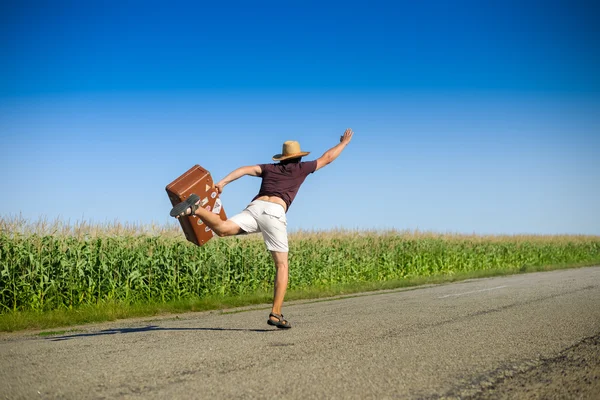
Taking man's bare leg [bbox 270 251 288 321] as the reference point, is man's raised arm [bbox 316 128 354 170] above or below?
above

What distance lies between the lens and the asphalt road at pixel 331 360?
4.66 meters

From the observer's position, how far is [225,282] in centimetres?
1770

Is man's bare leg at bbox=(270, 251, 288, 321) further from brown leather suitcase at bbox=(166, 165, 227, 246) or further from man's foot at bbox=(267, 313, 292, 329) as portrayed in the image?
brown leather suitcase at bbox=(166, 165, 227, 246)

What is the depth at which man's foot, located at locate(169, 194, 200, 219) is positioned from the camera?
7.20 m

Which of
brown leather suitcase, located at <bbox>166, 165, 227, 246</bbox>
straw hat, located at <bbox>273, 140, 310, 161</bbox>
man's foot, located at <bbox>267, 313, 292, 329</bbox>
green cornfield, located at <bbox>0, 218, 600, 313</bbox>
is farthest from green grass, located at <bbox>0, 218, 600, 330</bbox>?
straw hat, located at <bbox>273, 140, 310, 161</bbox>

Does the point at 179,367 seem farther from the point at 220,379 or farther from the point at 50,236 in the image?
the point at 50,236

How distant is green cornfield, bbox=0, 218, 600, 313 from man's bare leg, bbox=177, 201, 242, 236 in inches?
301

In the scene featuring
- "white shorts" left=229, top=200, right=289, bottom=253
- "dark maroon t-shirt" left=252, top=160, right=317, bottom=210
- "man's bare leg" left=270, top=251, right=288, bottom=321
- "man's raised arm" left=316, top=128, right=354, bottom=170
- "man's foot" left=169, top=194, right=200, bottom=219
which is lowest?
"man's bare leg" left=270, top=251, right=288, bottom=321

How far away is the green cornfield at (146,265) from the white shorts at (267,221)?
25.2ft

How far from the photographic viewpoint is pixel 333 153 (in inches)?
328

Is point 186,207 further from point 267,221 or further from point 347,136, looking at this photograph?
point 347,136

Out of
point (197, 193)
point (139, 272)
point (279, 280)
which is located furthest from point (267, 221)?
point (139, 272)

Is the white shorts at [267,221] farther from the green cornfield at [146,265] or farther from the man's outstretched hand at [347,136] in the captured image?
the green cornfield at [146,265]

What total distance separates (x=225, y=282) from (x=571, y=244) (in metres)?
39.0
